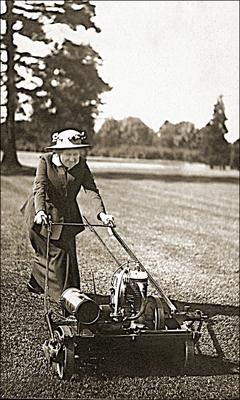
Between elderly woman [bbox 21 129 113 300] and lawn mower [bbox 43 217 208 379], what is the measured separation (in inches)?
0.9

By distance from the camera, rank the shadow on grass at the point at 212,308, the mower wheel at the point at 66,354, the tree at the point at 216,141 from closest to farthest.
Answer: the mower wheel at the point at 66,354 → the shadow on grass at the point at 212,308 → the tree at the point at 216,141

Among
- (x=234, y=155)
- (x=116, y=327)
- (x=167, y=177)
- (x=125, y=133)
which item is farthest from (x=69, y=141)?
(x=234, y=155)

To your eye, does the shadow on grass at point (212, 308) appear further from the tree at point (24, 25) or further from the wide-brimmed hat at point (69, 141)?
the tree at point (24, 25)

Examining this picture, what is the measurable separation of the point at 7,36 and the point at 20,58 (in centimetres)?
6

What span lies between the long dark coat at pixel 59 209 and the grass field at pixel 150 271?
40 mm

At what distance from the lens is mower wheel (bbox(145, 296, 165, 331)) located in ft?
4.69

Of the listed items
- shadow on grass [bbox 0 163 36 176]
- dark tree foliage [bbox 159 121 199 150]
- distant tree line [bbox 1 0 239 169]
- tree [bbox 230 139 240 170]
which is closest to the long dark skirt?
shadow on grass [bbox 0 163 36 176]

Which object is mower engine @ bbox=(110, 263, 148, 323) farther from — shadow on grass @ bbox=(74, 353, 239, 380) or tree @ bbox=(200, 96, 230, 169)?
tree @ bbox=(200, 96, 230, 169)

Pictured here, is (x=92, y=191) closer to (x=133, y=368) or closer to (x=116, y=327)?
(x=116, y=327)

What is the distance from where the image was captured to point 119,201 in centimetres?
194

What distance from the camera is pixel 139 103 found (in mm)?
1907

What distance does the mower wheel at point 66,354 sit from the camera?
1383 millimetres

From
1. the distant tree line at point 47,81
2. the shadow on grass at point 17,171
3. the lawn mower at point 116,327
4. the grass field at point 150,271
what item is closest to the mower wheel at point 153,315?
the lawn mower at point 116,327

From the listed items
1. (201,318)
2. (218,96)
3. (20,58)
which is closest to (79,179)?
(201,318)
